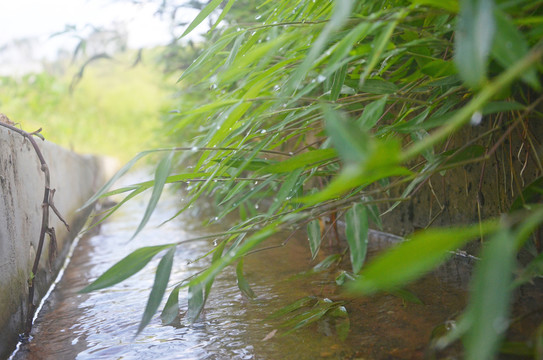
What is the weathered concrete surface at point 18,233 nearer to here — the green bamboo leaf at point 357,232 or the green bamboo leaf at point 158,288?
the green bamboo leaf at point 158,288

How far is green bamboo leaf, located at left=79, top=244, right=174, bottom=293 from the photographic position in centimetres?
103

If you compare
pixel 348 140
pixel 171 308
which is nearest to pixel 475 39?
pixel 348 140

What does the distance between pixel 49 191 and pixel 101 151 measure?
11221 mm

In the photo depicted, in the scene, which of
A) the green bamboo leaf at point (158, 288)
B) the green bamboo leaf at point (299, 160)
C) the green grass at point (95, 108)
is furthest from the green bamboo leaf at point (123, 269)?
the green grass at point (95, 108)

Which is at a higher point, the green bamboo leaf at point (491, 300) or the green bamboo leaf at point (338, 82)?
the green bamboo leaf at point (338, 82)

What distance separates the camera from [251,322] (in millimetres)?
1547

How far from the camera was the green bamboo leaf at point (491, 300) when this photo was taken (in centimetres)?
62

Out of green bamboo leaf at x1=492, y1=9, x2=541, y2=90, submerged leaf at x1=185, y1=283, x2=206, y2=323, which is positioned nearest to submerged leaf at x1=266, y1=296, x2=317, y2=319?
submerged leaf at x1=185, y1=283, x2=206, y2=323

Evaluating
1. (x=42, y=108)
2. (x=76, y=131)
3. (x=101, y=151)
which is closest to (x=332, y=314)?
(x=42, y=108)

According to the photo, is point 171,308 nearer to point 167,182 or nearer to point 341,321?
point 167,182

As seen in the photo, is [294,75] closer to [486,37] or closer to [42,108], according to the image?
[486,37]

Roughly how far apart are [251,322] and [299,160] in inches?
25.6

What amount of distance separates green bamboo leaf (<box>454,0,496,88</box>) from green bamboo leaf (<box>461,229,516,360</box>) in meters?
0.21

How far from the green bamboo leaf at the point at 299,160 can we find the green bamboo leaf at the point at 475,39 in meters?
0.43
